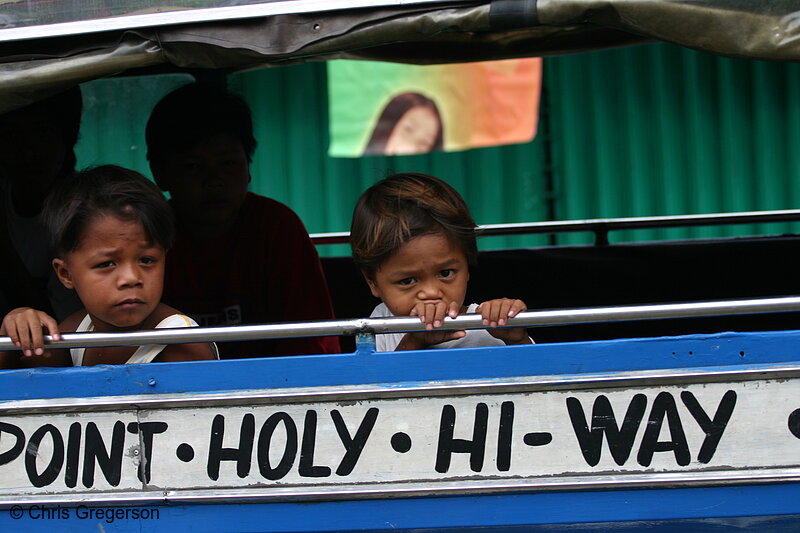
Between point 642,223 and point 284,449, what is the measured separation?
2.38m

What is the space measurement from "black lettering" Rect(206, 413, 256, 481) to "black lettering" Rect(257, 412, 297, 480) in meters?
0.02

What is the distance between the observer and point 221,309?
2934mm

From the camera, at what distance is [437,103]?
18.9 ft

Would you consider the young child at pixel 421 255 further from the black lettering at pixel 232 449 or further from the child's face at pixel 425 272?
the black lettering at pixel 232 449

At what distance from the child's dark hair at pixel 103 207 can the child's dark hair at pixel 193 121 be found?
50cm

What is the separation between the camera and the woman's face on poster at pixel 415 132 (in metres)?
5.78

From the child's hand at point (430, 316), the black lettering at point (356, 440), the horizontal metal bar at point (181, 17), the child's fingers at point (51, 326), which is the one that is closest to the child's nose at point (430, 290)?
the child's hand at point (430, 316)

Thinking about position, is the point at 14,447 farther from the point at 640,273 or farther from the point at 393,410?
the point at 640,273

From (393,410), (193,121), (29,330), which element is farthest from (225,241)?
(393,410)

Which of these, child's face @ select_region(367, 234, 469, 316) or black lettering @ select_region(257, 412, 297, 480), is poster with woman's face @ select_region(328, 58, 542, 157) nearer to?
child's face @ select_region(367, 234, 469, 316)

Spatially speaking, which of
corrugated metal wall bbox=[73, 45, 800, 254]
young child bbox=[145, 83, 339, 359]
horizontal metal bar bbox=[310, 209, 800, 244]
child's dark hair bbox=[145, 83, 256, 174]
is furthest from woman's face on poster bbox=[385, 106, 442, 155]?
young child bbox=[145, 83, 339, 359]

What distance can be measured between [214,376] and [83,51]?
820 mm

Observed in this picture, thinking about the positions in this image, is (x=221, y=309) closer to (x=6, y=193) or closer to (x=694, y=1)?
(x=6, y=193)

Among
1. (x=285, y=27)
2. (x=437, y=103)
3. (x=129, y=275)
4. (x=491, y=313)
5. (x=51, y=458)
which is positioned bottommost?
(x=51, y=458)
